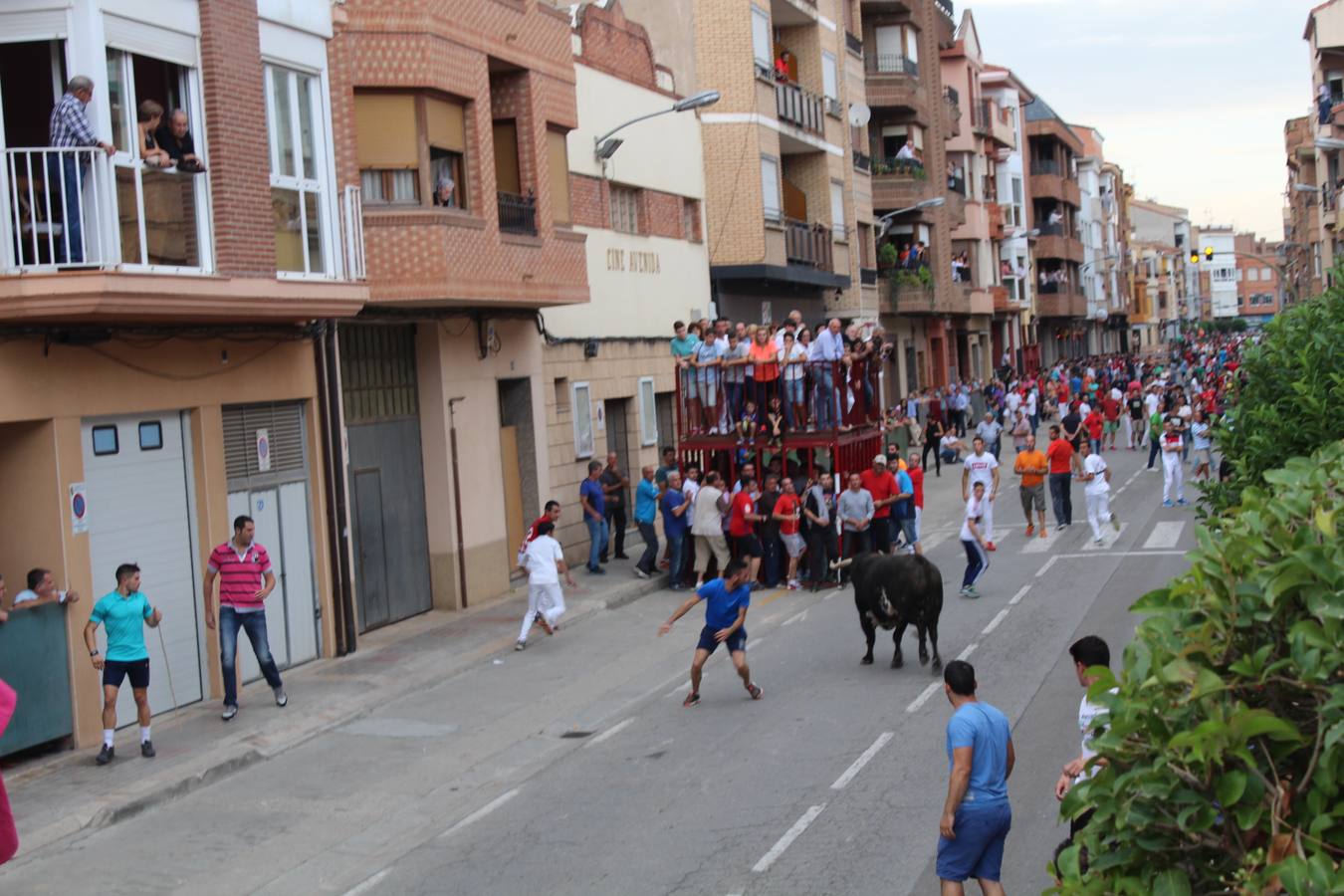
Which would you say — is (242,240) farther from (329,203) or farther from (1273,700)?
(1273,700)

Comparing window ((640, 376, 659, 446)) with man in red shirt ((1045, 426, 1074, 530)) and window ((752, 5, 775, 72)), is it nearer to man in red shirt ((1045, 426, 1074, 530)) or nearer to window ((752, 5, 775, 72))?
man in red shirt ((1045, 426, 1074, 530))

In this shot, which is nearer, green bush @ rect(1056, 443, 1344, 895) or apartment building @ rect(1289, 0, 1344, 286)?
green bush @ rect(1056, 443, 1344, 895)

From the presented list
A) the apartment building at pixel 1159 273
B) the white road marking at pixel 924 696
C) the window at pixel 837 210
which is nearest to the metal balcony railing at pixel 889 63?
the window at pixel 837 210

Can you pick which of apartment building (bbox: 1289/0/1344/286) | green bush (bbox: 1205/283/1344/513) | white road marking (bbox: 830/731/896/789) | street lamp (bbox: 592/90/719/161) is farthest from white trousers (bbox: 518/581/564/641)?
apartment building (bbox: 1289/0/1344/286)

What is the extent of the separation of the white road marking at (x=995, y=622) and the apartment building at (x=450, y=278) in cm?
695

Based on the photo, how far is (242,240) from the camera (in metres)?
15.3

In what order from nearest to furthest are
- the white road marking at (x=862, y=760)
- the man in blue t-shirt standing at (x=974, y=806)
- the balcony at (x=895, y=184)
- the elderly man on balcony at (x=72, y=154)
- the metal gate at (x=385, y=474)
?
1. the man in blue t-shirt standing at (x=974, y=806)
2. the white road marking at (x=862, y=760)
3. the elderly man on balcony at (x=72, y=154)
4. the metal gate at (x=385, y=474)
5. the balcony at (x=895, y=184)

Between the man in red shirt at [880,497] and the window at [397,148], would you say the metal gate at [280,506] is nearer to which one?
the window at [397,148]

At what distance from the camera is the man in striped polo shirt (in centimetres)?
1444

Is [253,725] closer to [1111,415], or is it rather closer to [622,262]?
[622,262]

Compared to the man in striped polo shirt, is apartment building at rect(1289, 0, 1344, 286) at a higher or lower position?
higher

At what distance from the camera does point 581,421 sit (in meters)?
24.7

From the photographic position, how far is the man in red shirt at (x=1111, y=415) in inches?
1619

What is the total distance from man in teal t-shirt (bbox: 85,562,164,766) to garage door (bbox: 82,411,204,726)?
1.02 m
